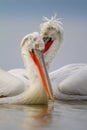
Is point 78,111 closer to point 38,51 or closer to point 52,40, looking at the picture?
point 38,51

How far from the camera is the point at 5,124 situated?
7.25 meters

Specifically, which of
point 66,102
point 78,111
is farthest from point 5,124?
point 66,102

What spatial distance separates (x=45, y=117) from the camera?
813cm

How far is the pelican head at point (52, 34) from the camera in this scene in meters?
11.5

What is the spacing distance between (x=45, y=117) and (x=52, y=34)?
3833 millimetres

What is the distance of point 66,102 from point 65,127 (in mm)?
3539

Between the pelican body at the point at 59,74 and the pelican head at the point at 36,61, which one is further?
the pelican body at the point at 59,74

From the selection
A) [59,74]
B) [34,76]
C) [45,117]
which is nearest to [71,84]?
[59,74]

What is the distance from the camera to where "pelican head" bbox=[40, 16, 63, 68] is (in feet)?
37.9

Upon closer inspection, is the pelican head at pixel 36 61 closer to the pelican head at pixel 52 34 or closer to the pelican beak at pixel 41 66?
the pelican beak at pixel 41 66

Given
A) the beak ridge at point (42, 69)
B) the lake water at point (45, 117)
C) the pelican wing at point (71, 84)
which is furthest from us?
the pelican wing at point (71, 84)

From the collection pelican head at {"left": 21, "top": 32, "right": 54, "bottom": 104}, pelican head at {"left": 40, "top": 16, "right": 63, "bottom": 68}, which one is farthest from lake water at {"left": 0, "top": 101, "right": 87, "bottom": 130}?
pelican head at {"left": 40, "top": 16, "right": 63, "bottom": 68}

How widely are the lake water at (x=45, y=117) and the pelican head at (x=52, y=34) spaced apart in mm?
1515

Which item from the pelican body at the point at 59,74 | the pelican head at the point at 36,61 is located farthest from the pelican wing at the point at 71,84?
the pelican head at the point at 36,61
